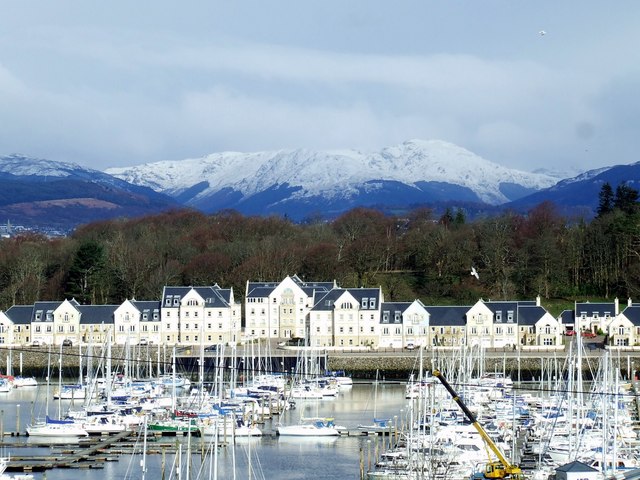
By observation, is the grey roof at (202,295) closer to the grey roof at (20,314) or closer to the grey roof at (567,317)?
the grey roof at (20,314)

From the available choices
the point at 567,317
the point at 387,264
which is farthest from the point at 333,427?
the point at 387,264

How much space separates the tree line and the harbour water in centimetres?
2297

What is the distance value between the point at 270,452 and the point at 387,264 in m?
41.6

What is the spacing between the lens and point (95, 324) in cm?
6800

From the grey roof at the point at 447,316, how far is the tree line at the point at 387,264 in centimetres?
600

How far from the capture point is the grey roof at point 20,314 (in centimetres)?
6806

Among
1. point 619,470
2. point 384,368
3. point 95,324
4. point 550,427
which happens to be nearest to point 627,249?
point 384,368

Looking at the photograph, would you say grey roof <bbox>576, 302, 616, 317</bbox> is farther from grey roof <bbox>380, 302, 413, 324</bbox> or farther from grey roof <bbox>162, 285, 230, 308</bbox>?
grey roof <bbox>162, 285, 230, 308</bbox>

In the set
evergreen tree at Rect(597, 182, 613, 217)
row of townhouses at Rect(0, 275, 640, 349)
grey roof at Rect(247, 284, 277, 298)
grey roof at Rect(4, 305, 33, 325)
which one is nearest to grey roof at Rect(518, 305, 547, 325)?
row of townhouses at Rect(0, 275, 640, 349)

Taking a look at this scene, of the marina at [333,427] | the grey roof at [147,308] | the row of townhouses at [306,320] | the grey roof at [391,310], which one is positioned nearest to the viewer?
the marina at [333,427]

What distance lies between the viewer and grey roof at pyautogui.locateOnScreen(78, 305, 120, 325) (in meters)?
68.1

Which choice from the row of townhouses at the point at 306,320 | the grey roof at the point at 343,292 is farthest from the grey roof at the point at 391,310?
the grey roof at the point at 343,292

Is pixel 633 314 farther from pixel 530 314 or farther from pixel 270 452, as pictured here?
pixel 270 452

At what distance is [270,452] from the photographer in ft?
131
